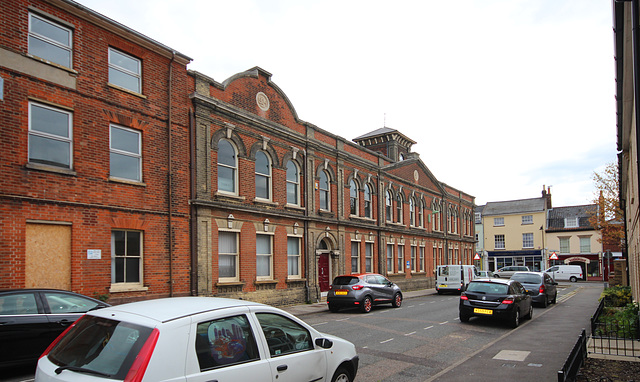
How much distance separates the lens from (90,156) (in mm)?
13594

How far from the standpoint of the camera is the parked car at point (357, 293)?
728 inches

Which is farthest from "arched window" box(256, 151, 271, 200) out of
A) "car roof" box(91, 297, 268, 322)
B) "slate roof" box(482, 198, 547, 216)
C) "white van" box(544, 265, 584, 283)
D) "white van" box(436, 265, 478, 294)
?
"slate roof" box(482, 198, 547, 216)

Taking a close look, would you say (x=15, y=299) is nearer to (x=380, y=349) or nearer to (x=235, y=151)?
(x=380, y=349)

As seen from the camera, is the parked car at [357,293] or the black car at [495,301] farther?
the parked car at [357,293]

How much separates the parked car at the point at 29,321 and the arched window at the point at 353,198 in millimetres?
19977

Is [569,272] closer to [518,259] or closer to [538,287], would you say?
[518,259]

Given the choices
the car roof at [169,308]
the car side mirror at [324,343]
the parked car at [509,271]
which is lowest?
the parked car at [509,271]

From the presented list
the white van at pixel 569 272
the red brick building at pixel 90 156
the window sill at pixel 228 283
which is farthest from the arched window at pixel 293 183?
the white van at pixel 569 272

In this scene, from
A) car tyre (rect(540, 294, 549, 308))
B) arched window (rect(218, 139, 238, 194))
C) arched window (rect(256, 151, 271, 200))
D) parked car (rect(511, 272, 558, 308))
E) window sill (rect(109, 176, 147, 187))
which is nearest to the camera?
window sill (rect(109, 176, 147, 187))

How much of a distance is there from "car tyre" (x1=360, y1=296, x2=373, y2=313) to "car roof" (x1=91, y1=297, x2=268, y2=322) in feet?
46.2

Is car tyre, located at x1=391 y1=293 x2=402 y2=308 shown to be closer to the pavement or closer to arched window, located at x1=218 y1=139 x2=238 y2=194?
the pavement

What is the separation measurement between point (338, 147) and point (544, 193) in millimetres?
50999

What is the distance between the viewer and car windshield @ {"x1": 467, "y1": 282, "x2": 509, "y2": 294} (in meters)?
15.1

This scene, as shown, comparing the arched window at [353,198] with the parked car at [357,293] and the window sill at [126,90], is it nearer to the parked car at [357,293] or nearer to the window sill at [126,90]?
the parked car at [357,293]
